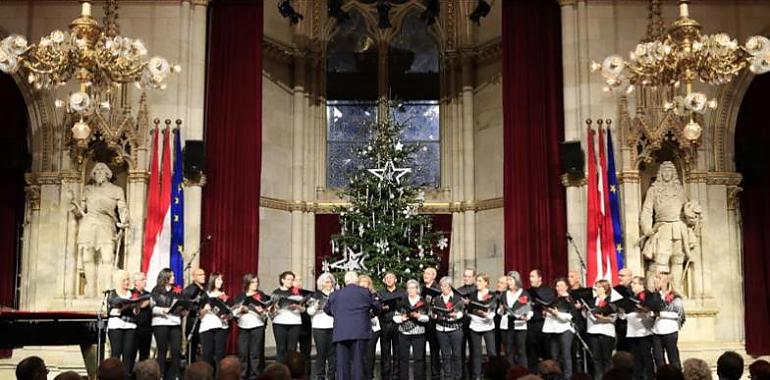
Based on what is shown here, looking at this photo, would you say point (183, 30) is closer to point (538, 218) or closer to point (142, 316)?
point (142, 316)

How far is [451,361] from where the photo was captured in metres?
8.95

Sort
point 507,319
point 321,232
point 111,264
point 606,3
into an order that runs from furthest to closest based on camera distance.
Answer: point 321,232 → point 606,3 → point 111,264 → point 507,319

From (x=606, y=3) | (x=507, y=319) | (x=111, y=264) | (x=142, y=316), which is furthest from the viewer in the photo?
(x=606, y=3)

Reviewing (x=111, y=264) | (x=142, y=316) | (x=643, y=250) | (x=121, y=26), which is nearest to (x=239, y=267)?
(x=111, y=264)

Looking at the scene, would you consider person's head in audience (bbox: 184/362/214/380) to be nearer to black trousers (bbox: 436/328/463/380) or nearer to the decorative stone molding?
black trousers (bbox: 436/328/463/380)

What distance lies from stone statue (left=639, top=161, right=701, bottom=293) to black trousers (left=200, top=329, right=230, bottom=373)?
5.51 metres

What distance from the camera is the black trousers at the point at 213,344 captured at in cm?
886

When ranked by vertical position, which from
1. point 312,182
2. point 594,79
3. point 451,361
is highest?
point 594,79

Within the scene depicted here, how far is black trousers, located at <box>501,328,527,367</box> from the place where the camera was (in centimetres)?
920

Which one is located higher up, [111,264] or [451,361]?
[111,264]

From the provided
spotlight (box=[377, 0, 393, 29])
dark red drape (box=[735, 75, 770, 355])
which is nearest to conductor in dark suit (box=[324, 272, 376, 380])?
dark red drape (box=[735, 75, 770, 355])

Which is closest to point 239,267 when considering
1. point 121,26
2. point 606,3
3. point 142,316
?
point 142,316

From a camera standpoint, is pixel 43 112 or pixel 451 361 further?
pixel 43 112

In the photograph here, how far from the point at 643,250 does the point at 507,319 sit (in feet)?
8.71
